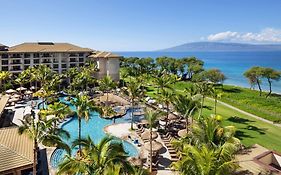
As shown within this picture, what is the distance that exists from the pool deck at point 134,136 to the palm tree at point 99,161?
1025cm

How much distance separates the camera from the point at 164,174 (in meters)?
26.0

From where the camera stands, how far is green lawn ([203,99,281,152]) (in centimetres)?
3371

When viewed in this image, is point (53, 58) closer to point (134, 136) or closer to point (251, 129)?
point (134, 136)

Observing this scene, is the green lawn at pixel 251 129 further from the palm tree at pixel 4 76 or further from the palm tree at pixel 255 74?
the palm tree at pixel 4 76

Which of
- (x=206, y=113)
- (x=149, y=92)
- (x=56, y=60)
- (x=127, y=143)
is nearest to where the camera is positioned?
(x=127, y=143)

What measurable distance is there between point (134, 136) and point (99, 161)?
21191mm

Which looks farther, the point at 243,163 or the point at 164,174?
the point at 164,174

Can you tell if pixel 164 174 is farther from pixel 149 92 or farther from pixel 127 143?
pixel 149 92

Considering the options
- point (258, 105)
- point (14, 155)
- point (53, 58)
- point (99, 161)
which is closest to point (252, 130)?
point (258, 105)

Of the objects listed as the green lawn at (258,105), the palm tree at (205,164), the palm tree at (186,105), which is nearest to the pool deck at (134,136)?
the palm tree at (186,105)

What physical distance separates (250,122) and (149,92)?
29789 mm

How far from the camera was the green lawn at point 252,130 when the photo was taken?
33.7 m

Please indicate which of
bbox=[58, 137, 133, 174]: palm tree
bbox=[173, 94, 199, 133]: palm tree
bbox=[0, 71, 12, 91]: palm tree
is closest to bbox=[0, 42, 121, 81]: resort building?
bbox=[0, 71, 12, 91]: palm tree

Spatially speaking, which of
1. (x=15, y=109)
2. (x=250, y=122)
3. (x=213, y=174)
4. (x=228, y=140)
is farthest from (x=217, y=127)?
(x=15, y=109)
